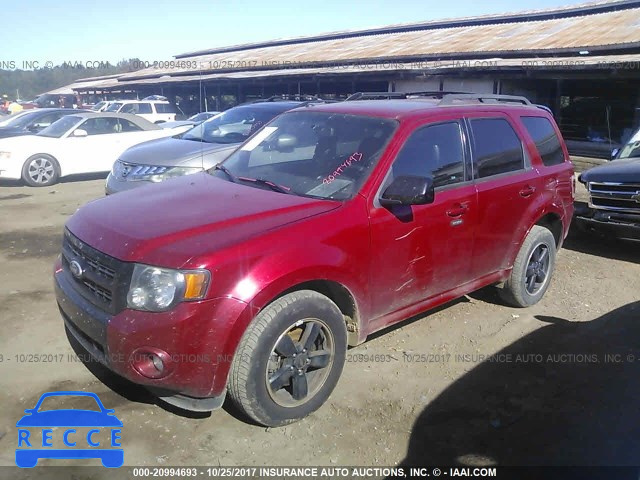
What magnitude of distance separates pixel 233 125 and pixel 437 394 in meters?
5.60

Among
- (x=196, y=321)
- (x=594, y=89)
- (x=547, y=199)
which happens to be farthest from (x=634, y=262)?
(x=594, y=89)

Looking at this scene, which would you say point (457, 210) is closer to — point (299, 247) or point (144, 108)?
point (299, 247)

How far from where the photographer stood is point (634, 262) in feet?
22.2

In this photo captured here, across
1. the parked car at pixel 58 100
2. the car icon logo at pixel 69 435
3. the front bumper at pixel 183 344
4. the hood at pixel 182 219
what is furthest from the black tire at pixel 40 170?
the parked car at pixel 58 100

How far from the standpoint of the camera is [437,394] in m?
3.75

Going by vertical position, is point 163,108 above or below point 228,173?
above

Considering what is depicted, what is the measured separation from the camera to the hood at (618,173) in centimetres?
655

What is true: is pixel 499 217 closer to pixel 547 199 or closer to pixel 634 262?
pixel 547 199

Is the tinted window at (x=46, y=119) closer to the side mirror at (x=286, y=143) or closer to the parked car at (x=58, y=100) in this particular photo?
the side mirror at (x=286, y=143)

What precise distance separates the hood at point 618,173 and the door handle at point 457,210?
3507mm

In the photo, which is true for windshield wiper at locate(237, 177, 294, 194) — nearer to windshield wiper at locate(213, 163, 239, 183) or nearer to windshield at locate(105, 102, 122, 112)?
windshield wiper at locate(213, 163, 239, 183)

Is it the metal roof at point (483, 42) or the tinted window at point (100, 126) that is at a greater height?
the metal roof at point (483, 42)

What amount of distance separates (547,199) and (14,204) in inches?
339

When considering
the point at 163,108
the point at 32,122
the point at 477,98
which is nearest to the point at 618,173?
the point at 477,98
